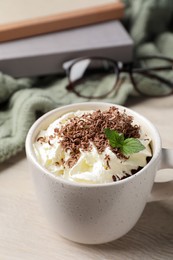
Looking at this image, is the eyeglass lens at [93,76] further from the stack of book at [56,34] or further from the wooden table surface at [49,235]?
the wooden table surface at [49,235]

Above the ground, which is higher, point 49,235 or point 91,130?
point 91,130

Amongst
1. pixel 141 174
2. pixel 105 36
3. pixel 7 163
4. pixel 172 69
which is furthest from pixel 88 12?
pixel 141 174

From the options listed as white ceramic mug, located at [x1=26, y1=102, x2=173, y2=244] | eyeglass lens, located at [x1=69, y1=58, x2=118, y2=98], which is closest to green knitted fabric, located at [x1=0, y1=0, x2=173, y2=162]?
eyeglass lens, located at [x1=69, y1=58, x2=118, y2=98]

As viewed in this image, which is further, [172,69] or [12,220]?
[172,69]

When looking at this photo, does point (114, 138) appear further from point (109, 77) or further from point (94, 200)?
point (109, 77)

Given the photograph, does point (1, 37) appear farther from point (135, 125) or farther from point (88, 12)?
point (135, 125)

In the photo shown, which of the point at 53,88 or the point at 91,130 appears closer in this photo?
the point at 91,130

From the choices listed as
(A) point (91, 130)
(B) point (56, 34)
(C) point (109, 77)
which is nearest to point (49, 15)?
(B) point (56, 34)
